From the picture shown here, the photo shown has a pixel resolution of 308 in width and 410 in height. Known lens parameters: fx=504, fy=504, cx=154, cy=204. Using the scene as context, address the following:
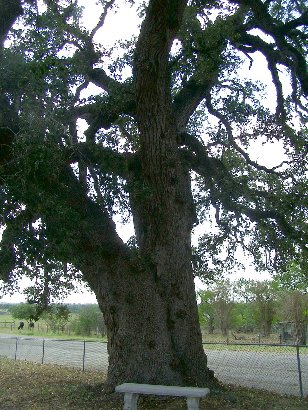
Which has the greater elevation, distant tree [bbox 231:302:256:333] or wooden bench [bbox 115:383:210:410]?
distant tree [bbox 231:302:256:333]

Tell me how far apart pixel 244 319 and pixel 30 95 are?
38.6 metres

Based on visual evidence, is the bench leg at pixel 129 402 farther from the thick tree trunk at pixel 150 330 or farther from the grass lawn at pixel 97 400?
the thick tree trunk at pixel 150 330

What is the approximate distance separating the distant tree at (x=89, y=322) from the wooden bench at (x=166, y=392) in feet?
102

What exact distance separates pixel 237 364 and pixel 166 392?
10.5 meters

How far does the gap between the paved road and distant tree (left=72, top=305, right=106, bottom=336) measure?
40.6 ft

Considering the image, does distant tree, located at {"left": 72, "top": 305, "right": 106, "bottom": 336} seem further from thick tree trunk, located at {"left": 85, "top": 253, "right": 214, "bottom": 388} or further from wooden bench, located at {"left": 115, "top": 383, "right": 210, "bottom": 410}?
wooden bench, located at {"left": 115, "top": 383, "right": 210, "bottom": 410}

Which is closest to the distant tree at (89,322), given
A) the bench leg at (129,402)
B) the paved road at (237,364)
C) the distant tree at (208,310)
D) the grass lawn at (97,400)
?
the distant tree at (208,310)

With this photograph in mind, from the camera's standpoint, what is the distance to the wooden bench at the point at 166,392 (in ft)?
21.8

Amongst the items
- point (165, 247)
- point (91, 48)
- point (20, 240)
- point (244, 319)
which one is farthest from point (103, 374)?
point (244, 319)

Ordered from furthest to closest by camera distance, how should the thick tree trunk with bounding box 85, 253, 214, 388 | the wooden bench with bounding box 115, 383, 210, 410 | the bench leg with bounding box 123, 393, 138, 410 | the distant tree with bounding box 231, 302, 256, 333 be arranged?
the distant tree with bounding box 231, 302, 256, 333 → the thick tree trunk with bounding box 85, 253, 214, 388 → the bench leg with bounding box 123, 393, 138, 410 → the wooden bench with bounding box 115, 383, 210, 410

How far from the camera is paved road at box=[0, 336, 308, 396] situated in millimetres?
13516

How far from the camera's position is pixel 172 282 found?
10211 mm

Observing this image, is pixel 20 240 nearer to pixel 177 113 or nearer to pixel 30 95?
pixel 30 95

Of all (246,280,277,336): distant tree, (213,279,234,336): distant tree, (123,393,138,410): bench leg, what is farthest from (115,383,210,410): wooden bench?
(246,280,277,336): distant tree
